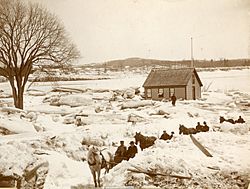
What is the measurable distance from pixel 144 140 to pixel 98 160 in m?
0.49

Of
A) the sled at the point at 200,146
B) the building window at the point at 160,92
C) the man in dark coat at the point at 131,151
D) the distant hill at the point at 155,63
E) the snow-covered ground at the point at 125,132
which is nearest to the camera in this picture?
the snow-covered ground at the point at 125,132

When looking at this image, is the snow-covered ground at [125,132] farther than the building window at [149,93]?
No

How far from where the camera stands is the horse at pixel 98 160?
3.11 meters

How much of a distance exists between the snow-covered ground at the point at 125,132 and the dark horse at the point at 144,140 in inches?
1.8

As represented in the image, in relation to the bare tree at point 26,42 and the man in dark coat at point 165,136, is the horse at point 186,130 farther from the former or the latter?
the bare tree at point 26,42

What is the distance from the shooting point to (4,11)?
11.2ft

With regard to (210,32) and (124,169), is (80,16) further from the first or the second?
(124,169)

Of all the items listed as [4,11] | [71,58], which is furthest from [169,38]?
[4,11]

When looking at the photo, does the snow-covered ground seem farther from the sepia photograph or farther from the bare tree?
the bare tree

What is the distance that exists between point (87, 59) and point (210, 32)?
1.25 meters

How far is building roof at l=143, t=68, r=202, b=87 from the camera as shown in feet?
11.6

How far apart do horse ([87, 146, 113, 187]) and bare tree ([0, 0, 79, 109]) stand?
92 cm

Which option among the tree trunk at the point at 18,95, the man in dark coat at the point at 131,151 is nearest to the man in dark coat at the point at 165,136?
the man in dark coat at the point at 131,151

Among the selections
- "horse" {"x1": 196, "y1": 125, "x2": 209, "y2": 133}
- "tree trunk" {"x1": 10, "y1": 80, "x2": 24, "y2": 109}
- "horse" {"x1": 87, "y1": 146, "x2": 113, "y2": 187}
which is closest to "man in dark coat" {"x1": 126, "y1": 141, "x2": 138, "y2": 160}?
"horse" {"x1": 87, "y1": 146, "x2": 113, "y2": 187}
